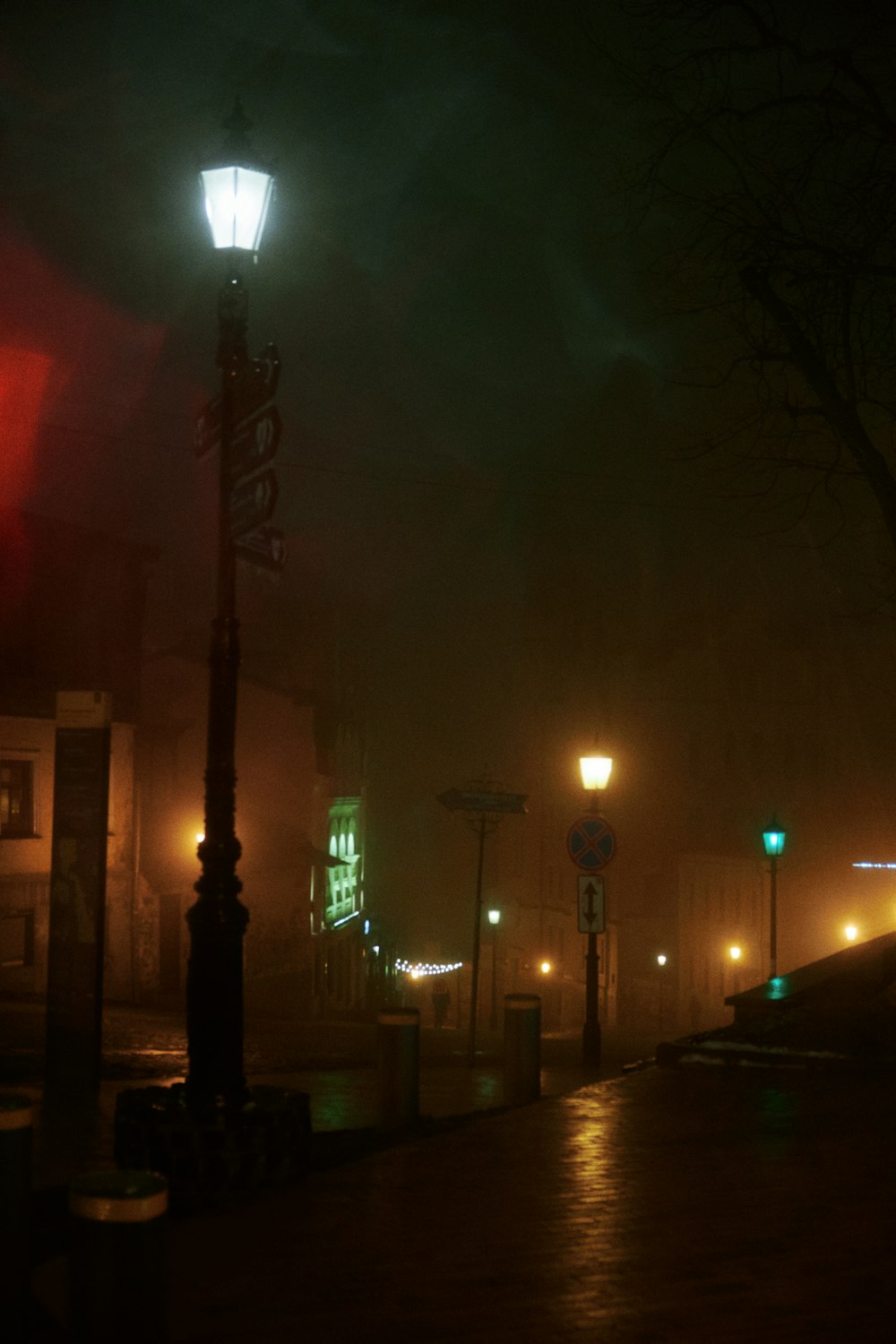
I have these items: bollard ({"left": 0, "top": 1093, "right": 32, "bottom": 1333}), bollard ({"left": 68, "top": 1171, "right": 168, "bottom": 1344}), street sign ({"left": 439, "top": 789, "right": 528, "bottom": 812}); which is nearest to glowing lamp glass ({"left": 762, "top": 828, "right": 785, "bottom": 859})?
street sign ({"left": 439, "top": 789, "right": 528, "bottom": 812})

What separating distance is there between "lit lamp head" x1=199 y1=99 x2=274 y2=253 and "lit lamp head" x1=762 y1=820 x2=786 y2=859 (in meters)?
18.9

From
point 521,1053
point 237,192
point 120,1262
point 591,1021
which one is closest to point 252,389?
point 237,192

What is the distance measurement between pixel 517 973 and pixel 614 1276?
1812 inches

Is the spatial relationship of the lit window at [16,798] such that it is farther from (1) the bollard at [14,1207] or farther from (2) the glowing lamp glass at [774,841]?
(1) the bollard at [14,1207]

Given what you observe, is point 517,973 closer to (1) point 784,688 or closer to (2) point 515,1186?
(1) point 784,688

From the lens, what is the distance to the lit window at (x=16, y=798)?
89.3 ft

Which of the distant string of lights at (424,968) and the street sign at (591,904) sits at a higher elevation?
the street sign at (591,904)

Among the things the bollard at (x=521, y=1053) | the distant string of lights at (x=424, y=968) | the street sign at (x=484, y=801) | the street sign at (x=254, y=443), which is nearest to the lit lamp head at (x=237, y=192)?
the street sign at (x=254, y=443)

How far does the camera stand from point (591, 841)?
16.3 m

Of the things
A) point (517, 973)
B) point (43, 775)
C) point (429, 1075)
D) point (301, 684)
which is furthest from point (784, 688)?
point (429, 1075)

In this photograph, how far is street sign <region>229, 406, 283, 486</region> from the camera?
28.9 ft

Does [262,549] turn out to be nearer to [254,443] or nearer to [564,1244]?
[254,443]

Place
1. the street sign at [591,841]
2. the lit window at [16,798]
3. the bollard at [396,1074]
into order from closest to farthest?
the bollard at [396,1074] < the street sign at [591,841] < the lit window at [16,798]

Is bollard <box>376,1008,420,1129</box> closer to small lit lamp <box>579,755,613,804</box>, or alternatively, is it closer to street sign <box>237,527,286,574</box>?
street sign <box>237,527,286,574</box>
